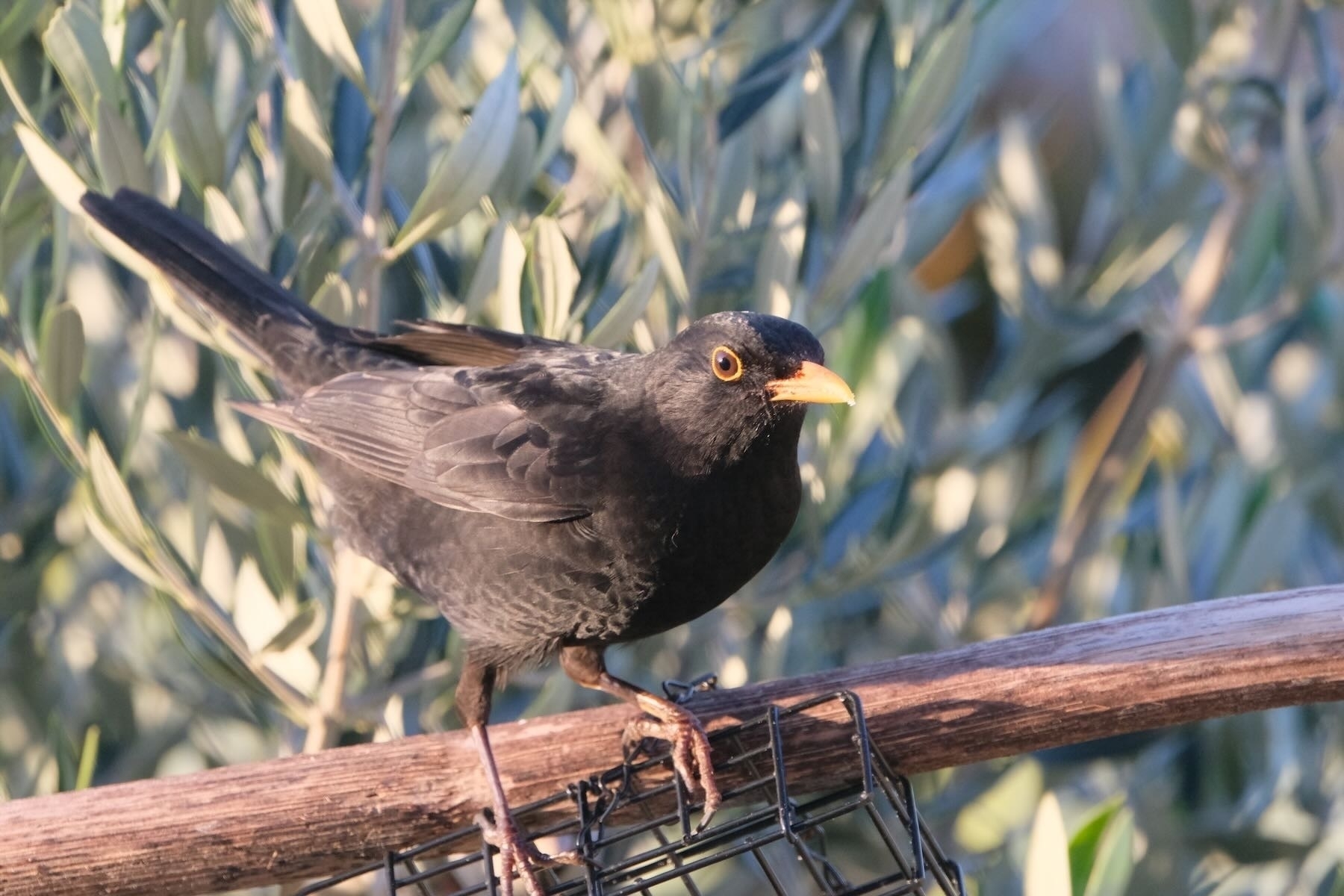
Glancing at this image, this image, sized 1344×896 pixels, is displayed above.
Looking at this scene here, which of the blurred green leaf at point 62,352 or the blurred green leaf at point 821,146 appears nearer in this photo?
the blurred green leaf at point 62,352

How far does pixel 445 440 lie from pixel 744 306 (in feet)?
2.80

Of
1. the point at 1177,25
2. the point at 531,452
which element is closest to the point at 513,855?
the point at 531,452

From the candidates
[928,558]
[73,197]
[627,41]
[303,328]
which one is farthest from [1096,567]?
[73,197]

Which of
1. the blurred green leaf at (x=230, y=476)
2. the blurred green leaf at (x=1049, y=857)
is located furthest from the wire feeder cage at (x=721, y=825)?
the blurred green leaf at (x=230, y=476)

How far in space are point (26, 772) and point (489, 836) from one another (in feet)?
5.96

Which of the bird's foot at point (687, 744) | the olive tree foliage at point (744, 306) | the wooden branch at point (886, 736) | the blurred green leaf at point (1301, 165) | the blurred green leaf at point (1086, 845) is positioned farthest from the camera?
the blurred green leaf at point (1301, 165)

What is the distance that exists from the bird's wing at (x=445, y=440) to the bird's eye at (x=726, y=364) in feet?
1.23

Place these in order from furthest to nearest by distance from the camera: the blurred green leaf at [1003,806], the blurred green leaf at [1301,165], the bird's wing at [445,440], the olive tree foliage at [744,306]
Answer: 1. the blurred green leaf at [1003,806]
2. the blurred green leaf at [1301,165]
3. the bird's wing at [445,440]
4. the olive tree foliage at [744,306]

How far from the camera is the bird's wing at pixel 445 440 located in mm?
3266

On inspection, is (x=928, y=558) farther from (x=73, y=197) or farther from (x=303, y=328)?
(x=73, y=197)

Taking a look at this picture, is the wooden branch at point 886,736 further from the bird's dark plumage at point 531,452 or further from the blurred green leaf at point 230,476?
the blurred green leaf at point 230,476

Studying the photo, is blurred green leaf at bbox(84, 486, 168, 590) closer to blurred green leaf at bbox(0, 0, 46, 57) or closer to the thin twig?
the thin twig

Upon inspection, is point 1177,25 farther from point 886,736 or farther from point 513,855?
point 513,855

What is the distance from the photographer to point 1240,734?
427 centimetres
